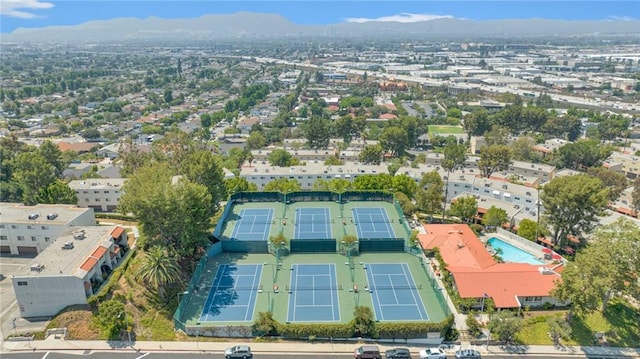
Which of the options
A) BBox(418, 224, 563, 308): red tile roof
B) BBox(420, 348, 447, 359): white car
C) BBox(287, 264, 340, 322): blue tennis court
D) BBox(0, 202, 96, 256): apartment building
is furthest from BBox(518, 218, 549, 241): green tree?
BBox(0, 202, 96, 256): apartment building

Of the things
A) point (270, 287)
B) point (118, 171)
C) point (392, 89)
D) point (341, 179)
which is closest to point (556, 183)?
point (341, 179)

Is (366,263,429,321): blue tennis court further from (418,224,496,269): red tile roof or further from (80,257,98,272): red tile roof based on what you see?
(80,257,98,272): red tile roof

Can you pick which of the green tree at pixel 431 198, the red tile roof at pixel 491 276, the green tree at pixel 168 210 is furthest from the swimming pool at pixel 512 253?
the green tree at pixel 168 210

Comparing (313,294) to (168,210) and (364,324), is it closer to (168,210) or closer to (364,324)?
(364,324)

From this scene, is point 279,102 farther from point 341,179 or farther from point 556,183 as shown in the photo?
point 556,183

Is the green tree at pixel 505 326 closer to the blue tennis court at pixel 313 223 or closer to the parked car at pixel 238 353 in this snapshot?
the parked car at pixel 238 353

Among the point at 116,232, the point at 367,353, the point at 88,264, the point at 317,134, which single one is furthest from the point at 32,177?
the point at 317,134
